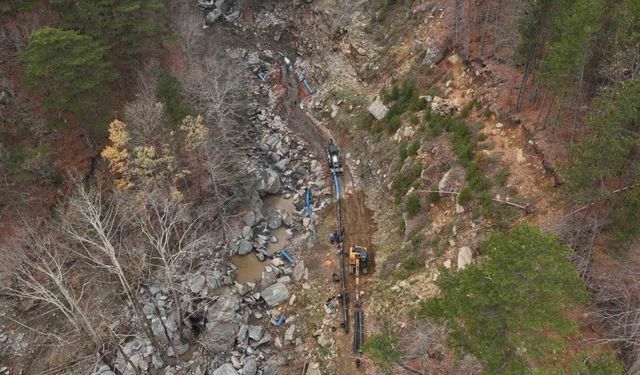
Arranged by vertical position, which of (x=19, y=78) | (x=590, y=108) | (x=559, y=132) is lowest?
(x=559, y=132)

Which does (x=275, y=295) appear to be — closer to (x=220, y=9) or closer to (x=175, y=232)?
(x=175, y=232)

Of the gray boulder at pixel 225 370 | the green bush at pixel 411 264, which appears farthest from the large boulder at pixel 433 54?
the gray boulder at pixel 225 370

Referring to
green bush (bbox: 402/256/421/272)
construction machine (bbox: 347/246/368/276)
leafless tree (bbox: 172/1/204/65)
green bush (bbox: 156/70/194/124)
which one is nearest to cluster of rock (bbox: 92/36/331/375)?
construction machine (bbox: 347/246/368/276)

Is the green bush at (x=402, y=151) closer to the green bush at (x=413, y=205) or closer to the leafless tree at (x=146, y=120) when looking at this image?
the green bush at (x=413, y=205)

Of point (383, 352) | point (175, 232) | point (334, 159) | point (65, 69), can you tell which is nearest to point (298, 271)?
point (175, 232)

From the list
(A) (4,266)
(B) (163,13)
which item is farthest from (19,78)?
(A) (4,266)

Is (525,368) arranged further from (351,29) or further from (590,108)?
(351,29)
